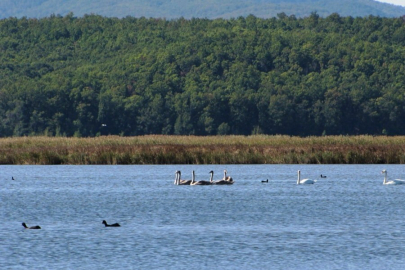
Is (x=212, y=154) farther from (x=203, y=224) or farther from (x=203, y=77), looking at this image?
(x=203, y=77)

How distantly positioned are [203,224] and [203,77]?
86023 millimetres

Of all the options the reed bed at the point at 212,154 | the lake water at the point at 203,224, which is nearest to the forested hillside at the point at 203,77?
the reed bed at the point at 212,154

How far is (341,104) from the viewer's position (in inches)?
3893

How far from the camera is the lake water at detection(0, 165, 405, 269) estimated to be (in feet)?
62.1

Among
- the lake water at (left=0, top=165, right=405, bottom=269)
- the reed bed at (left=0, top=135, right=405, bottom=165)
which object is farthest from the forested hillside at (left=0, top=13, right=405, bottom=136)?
the lake water at (left=0, top=165, right=405, bottom=269)

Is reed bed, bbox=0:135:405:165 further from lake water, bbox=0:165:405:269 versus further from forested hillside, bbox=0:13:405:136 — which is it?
forested hillside, bbox=0:13:405:136

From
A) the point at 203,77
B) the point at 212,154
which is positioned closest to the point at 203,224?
the point at 212,154

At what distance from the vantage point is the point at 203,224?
24469mm

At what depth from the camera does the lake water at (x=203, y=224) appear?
62.1 ft

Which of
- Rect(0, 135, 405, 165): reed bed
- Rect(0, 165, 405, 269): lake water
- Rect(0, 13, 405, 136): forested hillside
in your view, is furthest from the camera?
Rect(0, 13, 405, 136): forested hillside

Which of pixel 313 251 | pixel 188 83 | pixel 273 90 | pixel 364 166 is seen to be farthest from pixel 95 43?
pixel 313 251

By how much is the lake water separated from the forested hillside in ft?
181

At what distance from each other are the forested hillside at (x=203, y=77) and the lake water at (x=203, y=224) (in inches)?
2168

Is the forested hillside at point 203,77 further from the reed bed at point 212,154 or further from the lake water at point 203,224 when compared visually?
the lake water at point 203,224
